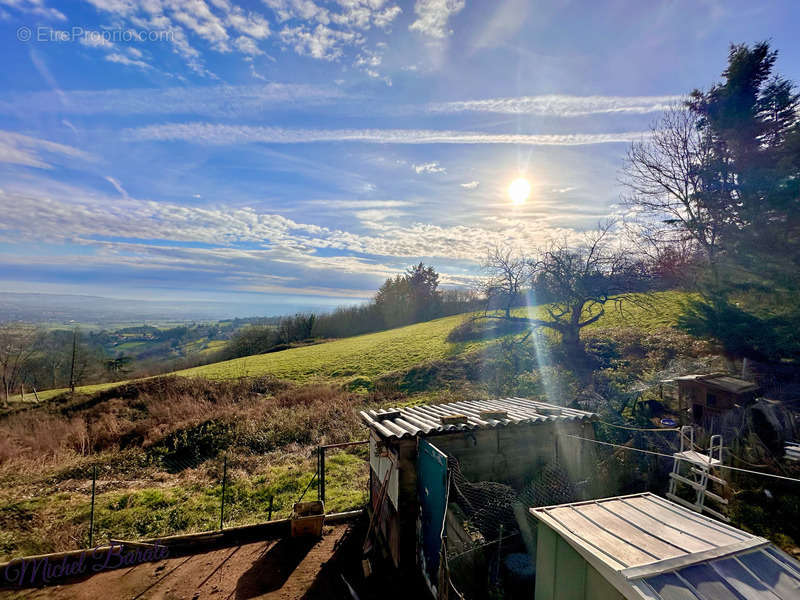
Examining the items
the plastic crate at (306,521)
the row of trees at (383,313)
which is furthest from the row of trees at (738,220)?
the row of trees at (383,313)

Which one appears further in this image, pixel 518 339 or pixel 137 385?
pixel 518 339

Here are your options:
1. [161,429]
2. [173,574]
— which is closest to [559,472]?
[173,574]

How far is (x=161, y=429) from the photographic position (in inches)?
587

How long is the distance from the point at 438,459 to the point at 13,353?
32215mm

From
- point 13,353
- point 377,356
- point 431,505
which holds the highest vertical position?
point 431,505

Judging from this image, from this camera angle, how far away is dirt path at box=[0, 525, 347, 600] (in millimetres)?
6184

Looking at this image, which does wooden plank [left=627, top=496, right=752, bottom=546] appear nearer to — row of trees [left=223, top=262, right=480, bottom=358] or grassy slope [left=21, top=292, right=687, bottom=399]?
grassy slope [left=21, top=292, right=687, bottom=399]

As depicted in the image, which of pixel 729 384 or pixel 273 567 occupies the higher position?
pixel 729 384

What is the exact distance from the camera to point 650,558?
3.11 m

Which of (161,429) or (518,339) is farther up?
(518,339)

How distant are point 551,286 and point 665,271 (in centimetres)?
611

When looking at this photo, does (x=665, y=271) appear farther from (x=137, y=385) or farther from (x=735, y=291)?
(x=137, y=385)

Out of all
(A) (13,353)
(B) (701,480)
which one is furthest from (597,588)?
(A) (13,353)

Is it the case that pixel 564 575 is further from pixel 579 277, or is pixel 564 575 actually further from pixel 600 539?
pixel 579 277
